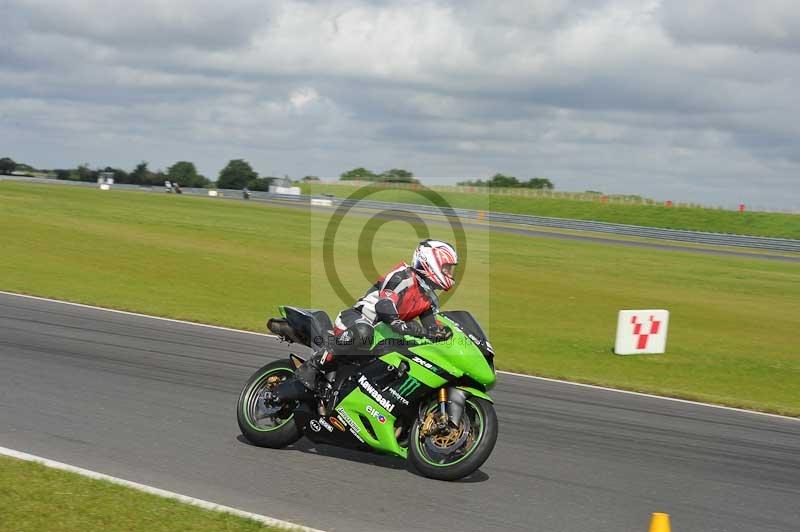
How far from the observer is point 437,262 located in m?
7.02

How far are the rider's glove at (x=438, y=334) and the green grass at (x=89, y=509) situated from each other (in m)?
2.17

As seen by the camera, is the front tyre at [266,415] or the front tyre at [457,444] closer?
the front tyre at [457,444]

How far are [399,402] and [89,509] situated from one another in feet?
8.33

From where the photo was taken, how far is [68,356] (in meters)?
11.2

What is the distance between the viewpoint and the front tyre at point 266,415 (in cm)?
749

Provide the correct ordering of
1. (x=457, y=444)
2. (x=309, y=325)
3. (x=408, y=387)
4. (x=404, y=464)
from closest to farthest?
(x=457, y=444)
(x=408, y=387)
(x=404, y=464)
(x=309, y=325)

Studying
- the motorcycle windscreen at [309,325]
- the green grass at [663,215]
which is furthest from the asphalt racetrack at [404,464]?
the green grass at [663,215]

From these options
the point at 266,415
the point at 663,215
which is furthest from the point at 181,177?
the point at 266,415

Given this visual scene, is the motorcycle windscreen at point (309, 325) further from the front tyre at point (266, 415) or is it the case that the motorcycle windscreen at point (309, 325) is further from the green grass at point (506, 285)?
the green grass at point (506, 285)

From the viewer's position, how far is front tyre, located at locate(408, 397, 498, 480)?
651 centimetres

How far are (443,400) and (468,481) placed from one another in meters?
0.71

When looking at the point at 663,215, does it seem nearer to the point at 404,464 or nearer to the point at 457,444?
the point at 404,464

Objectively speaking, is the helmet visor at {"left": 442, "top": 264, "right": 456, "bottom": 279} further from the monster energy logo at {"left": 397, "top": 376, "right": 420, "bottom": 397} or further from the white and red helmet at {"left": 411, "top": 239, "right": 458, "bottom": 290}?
the monster energy logo at {"left": 397, "top": 376, "right": 420, "bottom": 397}

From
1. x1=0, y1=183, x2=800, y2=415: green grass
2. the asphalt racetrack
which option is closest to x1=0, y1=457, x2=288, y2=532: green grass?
the asphalt racetrack
